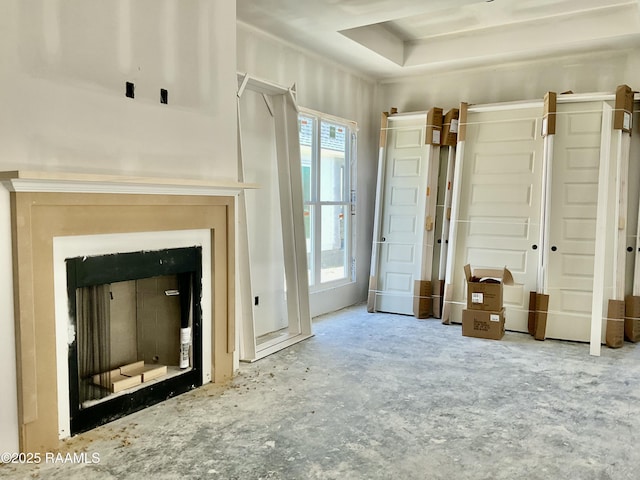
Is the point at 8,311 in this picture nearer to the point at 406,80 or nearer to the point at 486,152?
the point at 486,152

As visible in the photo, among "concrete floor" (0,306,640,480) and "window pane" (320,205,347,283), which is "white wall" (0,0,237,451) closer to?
"concrete floor" (0,306,640,480)

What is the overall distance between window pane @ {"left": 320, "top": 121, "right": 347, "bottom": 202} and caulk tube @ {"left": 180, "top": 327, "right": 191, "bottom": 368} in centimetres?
271

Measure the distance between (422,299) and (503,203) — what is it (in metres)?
1.41

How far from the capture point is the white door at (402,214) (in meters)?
5.79

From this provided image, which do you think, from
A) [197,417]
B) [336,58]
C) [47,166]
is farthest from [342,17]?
[197,417]

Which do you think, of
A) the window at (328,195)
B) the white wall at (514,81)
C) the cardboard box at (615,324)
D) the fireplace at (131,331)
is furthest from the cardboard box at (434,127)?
the fireplace at (131,331)

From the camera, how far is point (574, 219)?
4.87 metres

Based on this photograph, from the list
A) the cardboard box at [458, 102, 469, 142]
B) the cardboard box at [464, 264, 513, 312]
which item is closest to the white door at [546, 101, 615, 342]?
the cardboard box at [464, 264, 513, 312]

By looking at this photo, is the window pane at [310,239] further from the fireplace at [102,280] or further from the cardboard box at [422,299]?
the fireplace at [102,280]

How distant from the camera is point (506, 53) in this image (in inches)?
209

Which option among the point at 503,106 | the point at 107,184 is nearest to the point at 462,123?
the point at 503,106

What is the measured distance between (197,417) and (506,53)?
15.7ft

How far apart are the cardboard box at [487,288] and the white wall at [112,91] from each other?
8.86ft

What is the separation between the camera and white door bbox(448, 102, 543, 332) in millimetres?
5109
